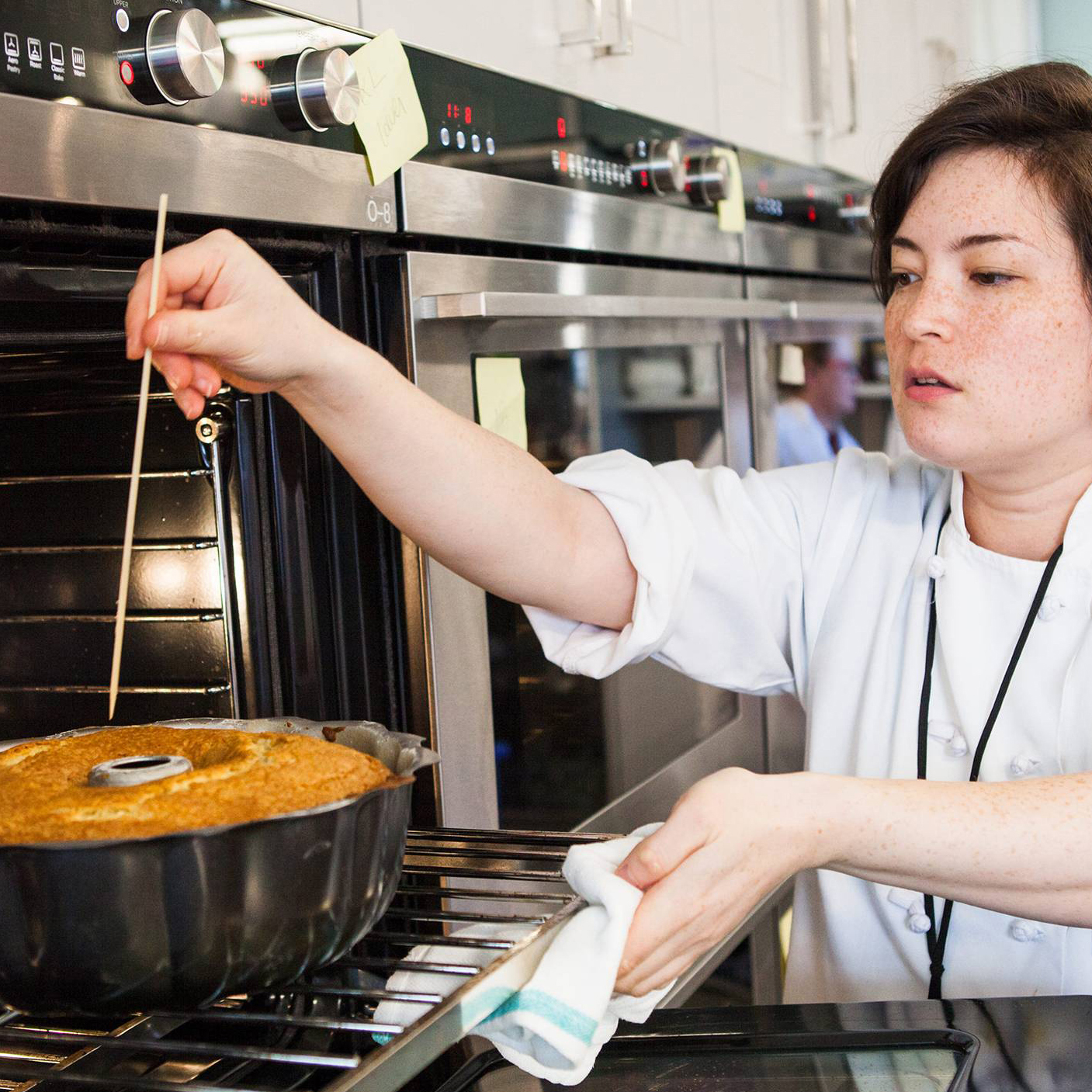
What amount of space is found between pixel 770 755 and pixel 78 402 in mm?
1269

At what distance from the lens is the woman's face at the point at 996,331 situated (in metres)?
1.14

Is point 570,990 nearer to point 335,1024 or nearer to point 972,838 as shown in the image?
point 335,1024

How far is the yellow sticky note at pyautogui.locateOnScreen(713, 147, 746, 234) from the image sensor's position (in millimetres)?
1801

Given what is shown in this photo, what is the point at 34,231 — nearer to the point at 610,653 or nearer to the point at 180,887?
the point at 180,887

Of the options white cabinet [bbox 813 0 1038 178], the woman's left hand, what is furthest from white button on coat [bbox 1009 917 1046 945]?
white cabinet [bbox 813 0 1038 178]

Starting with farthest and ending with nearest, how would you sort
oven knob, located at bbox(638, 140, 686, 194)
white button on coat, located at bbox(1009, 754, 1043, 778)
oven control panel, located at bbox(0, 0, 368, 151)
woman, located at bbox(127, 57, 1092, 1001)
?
oven knob, located at bbox(638, 140, 686, 194), white button on coat, located at bbox(1009, 754, 1043, 778), woman, located at bbox(127, 57, 1092, 1001), oven control panel, located at bbox(0, 0, 368, 151)

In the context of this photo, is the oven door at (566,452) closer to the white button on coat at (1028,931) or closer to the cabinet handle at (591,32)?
the cabinet handle at (591,32)

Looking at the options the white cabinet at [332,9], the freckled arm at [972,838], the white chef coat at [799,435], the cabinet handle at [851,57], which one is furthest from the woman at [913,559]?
the cabinet handle at [851,57]

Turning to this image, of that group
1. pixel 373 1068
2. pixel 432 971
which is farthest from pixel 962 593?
pixel 373 1068

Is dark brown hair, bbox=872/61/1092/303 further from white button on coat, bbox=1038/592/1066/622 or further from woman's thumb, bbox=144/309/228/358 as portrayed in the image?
woman's thumb, bbox=144/309/228/358

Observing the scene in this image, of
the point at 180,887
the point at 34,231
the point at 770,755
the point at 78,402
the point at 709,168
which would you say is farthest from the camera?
the point at 770,755

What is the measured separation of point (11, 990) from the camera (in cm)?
62

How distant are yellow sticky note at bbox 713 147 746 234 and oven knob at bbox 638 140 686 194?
0.13 m

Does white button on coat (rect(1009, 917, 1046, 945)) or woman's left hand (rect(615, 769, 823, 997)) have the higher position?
woman's left hand (rect(615, 769, 823, 997))
